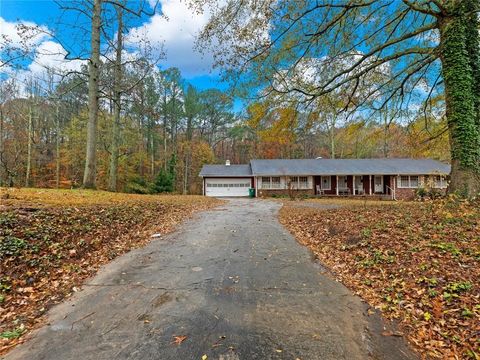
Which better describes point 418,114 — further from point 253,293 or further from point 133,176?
point 133,176

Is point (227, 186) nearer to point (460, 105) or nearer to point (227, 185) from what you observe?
Answer: point (227, 185)

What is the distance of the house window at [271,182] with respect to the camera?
25.2 metres

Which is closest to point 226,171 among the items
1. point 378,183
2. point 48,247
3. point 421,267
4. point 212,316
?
point 378,183

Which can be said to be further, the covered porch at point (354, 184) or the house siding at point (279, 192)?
the covered porch at point (354, 184)

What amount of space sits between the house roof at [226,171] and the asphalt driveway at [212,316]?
20.8 m

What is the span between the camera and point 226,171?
26375 millimetres

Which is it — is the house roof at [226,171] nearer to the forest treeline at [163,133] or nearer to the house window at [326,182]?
Result: the forest treeline at [163,133]

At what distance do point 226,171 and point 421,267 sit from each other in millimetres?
23077

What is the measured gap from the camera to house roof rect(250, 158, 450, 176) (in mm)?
24500

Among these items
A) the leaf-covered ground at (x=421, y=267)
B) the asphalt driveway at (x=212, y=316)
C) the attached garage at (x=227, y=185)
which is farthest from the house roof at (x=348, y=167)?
the asphalt driveway at (x=212, y=316)

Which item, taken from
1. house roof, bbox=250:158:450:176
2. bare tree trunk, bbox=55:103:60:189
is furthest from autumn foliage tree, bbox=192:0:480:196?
bare tree trunk, bbox=55:103:60:189

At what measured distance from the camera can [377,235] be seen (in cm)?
530

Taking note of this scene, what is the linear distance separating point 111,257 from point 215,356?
3.50 metres

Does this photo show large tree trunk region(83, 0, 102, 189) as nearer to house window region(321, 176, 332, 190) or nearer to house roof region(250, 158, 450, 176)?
house roof region(250, 158, 450, 176)
